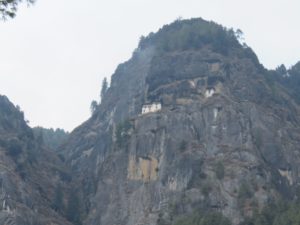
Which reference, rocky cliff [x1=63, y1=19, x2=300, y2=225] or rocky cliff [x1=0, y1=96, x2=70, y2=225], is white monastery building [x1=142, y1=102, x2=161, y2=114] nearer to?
rocky cliff [x1=63, y1=19, x2=300, y2=225]

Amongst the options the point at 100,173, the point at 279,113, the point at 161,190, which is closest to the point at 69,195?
the point at 100,173

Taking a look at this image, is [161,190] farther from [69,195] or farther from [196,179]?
[69,195]

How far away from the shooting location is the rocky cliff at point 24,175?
375 ft

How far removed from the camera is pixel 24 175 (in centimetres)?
12625

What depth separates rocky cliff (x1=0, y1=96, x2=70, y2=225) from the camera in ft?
375

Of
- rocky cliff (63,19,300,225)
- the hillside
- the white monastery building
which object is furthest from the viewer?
the white monastery building

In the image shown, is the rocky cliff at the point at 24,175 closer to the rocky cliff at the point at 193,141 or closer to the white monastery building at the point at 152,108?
the rocky cliff at the point at 193,141

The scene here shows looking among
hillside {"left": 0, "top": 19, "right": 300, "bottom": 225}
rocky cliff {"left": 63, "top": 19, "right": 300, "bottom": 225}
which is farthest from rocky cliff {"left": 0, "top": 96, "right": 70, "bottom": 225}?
rocky cliff {"left": 63, "top": 19, "right": 300, "bottom": 225}

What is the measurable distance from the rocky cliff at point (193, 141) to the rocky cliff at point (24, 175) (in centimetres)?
674

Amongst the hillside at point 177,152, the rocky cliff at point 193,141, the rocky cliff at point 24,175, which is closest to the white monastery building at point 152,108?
the hillside at point 177,152

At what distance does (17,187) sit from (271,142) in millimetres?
46444

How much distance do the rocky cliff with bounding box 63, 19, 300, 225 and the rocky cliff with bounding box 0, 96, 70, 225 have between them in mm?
6739

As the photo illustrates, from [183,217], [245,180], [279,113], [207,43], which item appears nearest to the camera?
[183,217]

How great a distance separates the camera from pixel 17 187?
391 feet
